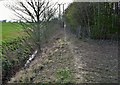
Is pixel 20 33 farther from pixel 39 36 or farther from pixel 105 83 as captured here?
pixel 105 83

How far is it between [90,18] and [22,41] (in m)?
3.65

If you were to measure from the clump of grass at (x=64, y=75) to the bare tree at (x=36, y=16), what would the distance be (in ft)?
17.7

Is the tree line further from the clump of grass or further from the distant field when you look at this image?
the clump of grass

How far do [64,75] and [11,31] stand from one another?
362 inches

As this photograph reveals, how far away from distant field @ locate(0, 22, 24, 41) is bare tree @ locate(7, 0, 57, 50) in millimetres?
994

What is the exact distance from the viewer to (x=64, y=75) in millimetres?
5891

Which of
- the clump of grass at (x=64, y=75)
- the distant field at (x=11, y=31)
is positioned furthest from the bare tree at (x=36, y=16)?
the clump of grass at (x=64, y=75)

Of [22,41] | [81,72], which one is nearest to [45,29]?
[22,41]

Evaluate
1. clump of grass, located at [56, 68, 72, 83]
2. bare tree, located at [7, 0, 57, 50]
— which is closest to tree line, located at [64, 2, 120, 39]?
bare tree, located at [7, 0, 57, 50]

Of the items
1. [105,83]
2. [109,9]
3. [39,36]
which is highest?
[109,9]

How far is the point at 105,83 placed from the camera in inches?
204

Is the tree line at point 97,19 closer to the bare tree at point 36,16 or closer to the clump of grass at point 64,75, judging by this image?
the bare tree at point 36,16

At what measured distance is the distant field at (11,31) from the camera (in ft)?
43.5

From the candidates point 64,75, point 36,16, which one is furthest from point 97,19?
point 64,75
